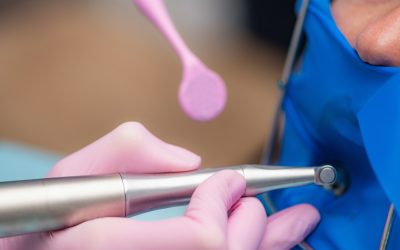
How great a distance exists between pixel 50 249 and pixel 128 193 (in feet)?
0.22

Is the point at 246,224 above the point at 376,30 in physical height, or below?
below

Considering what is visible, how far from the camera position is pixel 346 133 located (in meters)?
0.50

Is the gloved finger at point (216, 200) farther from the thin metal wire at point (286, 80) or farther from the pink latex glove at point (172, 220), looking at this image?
the thin metal wire at point (286, 80)

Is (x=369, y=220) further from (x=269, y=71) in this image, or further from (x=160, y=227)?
(x=269, y=71)

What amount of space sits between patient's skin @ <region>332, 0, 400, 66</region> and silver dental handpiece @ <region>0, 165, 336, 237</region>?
12 cm

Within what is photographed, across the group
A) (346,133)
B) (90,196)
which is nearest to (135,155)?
(90,196)

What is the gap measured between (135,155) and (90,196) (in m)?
0.06

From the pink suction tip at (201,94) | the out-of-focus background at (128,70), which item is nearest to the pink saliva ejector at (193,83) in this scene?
the pink suction tip at (201,94)

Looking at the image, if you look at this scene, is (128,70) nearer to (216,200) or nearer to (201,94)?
(201,94)

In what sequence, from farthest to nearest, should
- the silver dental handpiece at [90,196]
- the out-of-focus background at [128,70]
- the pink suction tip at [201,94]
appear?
the out-of-focus background at [128,70] → the pink suction tip at [201,94] → the silver dental handpiece at [90,196]

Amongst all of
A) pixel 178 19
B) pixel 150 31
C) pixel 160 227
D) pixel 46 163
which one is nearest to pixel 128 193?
pixel 160 227

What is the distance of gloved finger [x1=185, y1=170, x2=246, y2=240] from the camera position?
1.31 feet

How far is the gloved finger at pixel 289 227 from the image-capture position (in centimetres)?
47

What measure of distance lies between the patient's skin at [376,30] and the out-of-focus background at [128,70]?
22.0 inches
